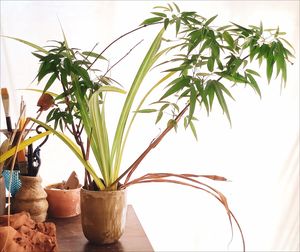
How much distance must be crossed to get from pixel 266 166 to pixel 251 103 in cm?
31

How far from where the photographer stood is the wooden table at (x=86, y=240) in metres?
1.17

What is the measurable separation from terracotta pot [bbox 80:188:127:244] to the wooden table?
2 centimetres

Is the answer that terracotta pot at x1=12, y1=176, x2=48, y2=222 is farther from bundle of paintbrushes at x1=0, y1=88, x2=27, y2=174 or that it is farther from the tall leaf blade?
the tall leaf blade

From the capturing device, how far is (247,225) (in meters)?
2.10

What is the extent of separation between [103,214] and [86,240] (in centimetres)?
12

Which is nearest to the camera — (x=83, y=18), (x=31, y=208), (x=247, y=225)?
(x=31, y=208)

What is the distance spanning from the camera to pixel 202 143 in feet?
6.32

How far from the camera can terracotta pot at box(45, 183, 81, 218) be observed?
4.44 feet

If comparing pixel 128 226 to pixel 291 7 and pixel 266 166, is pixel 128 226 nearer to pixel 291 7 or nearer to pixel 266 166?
pixel 266 166

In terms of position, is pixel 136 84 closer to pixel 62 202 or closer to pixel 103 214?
pixel 103 214

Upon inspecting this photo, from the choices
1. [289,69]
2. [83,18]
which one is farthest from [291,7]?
[83,18]

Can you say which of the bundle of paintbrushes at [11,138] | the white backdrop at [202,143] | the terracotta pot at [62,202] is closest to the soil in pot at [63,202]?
the terracotta pot at [62,202]

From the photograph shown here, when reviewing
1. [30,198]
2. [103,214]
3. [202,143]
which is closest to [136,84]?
[103,214]

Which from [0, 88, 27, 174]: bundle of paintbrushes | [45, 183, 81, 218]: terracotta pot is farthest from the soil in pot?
[0, 88, 27, 174]: bundle of paintbrushes
